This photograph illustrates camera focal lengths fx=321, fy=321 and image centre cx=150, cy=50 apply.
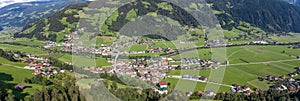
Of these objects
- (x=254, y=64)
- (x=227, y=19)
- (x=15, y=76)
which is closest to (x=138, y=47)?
(x=254, y=64)

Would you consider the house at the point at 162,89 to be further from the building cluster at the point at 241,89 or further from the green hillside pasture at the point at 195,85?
the building cluster at the point at 241,89

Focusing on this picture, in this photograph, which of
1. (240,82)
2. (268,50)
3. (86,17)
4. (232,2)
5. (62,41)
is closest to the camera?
(240,82)

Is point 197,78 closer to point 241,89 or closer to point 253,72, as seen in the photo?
point 241,89

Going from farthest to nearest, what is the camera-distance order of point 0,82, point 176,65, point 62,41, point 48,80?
point 62,41 → point 176,65 → point 48,80 → point 0,82

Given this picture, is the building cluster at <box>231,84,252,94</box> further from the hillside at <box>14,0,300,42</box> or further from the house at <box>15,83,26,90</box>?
the hillside at <box>14,0,300,42</box>

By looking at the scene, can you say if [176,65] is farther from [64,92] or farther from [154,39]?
[154,39]

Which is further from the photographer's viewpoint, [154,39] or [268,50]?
[154,39]

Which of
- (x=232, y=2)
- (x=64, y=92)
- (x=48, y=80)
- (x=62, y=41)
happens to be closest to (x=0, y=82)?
(x=48, y=80)
